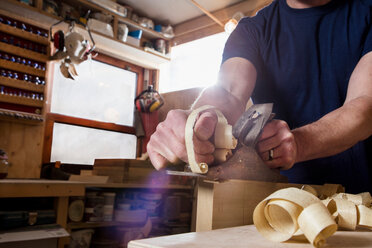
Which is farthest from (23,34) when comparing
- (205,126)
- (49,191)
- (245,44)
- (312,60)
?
(205,126)

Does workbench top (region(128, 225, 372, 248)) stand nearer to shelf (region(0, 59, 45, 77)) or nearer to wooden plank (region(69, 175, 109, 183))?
wooden plank (region(69, 175, 109, 183))

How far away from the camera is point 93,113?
333 centimetres

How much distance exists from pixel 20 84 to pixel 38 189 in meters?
1.33

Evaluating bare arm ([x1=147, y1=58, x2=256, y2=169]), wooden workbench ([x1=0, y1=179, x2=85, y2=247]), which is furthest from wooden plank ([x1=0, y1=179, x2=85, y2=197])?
bare arm ([x1=147, y1=58, x2=256, y2=169])

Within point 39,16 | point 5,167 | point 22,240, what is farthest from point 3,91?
point 22,240

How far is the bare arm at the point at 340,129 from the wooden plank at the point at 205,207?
0.24 metres

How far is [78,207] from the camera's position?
6.31ft

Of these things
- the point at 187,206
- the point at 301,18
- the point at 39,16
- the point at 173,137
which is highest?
the point at 39,16

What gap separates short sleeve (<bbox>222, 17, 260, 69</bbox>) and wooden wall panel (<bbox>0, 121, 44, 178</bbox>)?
221 centimetres

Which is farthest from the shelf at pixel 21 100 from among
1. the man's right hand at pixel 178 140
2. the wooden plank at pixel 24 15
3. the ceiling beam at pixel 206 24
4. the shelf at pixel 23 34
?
the man's right hand at pixel 178 140

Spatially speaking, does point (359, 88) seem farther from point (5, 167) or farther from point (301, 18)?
point (5, 167)

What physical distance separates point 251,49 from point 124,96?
2.74 m

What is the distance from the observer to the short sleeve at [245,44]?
1092 mm

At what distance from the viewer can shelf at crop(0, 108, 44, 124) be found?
7.95 ft
